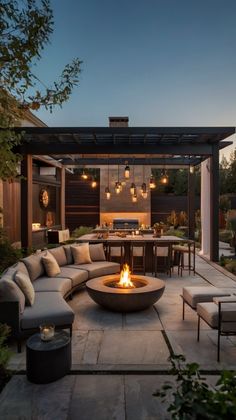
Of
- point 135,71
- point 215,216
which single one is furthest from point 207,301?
point 135,71

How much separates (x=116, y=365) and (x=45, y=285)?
7.17 ft

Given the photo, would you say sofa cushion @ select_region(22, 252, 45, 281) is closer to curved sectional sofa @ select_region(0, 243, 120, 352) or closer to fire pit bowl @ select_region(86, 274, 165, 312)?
curved sectional sofa @ select_region(0, 243, 120, 352)

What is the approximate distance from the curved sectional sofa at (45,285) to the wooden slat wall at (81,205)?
9.26m

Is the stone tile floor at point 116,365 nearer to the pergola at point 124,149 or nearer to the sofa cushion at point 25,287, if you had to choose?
the sofa cushion at point 25,287

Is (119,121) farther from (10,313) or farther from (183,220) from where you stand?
(10,313)

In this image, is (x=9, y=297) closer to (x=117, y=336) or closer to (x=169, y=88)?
(x=117, y=336)

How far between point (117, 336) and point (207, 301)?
1479 mm

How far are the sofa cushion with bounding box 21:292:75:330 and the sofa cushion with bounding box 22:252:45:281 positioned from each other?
1.20 m

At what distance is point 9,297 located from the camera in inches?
146

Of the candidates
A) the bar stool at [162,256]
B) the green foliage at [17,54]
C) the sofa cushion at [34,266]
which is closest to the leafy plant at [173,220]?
the bar stool at [162,256]

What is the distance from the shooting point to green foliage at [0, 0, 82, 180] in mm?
2664

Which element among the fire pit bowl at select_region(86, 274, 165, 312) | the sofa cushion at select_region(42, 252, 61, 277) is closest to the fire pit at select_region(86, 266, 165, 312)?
the fire pit bowl at select_region(86, 274, 165, 312)

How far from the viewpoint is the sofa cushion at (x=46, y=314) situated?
12.2ft

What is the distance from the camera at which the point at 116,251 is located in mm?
8477
